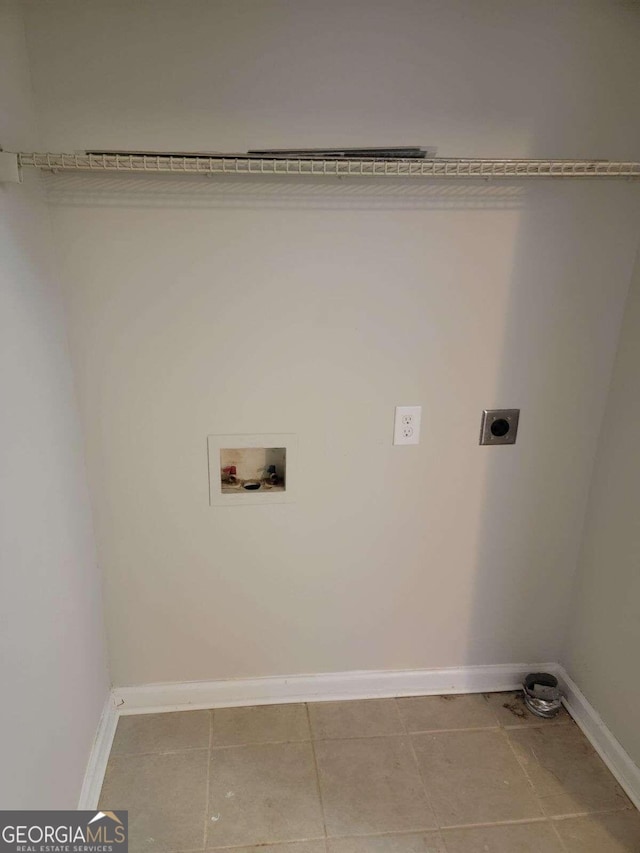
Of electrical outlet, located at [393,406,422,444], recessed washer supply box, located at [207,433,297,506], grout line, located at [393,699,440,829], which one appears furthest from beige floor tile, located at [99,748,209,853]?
electrical outlet, located at [393,406,422,444]

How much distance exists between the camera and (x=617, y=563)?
5.55 ft

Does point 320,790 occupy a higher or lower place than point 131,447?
lower

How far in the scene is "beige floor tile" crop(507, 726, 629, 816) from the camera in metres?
1.58

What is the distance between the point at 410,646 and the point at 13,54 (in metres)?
1.96

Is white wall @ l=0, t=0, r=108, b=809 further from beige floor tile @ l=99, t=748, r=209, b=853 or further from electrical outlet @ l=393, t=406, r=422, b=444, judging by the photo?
electrical outlet @ l=393, t=406, r=422, b=444

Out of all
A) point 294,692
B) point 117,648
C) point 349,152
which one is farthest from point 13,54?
point 294,692

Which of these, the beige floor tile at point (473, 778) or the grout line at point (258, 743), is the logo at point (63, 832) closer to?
the grout line at point (258, 743)

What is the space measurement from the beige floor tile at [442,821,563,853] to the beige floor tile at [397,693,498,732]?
1.08 feet

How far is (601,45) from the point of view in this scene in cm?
142

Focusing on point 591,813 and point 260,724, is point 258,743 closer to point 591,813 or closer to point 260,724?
point 260,724

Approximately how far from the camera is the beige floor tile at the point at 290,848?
56.1 inches

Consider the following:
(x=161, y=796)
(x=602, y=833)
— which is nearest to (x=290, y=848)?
(x=161, y=796)

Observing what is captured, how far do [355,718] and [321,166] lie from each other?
1.65m

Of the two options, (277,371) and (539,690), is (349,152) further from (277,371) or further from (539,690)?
(539,690)
